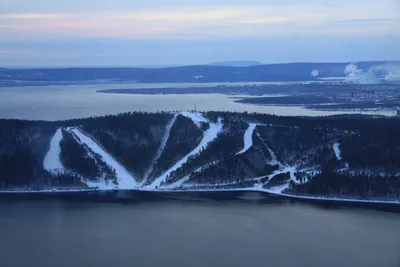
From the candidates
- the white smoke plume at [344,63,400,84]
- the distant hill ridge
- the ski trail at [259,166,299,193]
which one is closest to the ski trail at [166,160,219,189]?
the ski trail at [259,166,299,193]

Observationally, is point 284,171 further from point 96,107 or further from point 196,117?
point 96,107

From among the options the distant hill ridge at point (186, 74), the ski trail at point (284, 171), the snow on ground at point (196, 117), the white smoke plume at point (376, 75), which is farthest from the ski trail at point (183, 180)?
the distant hill ridge at point (186, 74)

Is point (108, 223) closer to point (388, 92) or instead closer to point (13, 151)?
point (13, 151)

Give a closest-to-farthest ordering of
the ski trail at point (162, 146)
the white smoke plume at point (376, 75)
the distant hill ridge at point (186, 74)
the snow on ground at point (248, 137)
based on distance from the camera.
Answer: the ski trail at point (162, 146) → the snow on ground at point (248, 137) → the white smoke plume at point (376, 75) → the distant hill ridge at point (186, 74)

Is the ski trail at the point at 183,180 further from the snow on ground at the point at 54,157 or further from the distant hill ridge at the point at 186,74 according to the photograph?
the distant hill ridge at the point at 186,74

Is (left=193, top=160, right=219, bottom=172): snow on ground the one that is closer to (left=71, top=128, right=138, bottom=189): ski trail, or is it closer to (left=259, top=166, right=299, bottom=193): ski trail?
(left=259, top=166, right=299, bottom=193): ski trail

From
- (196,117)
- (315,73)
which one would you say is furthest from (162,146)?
(315,73)
